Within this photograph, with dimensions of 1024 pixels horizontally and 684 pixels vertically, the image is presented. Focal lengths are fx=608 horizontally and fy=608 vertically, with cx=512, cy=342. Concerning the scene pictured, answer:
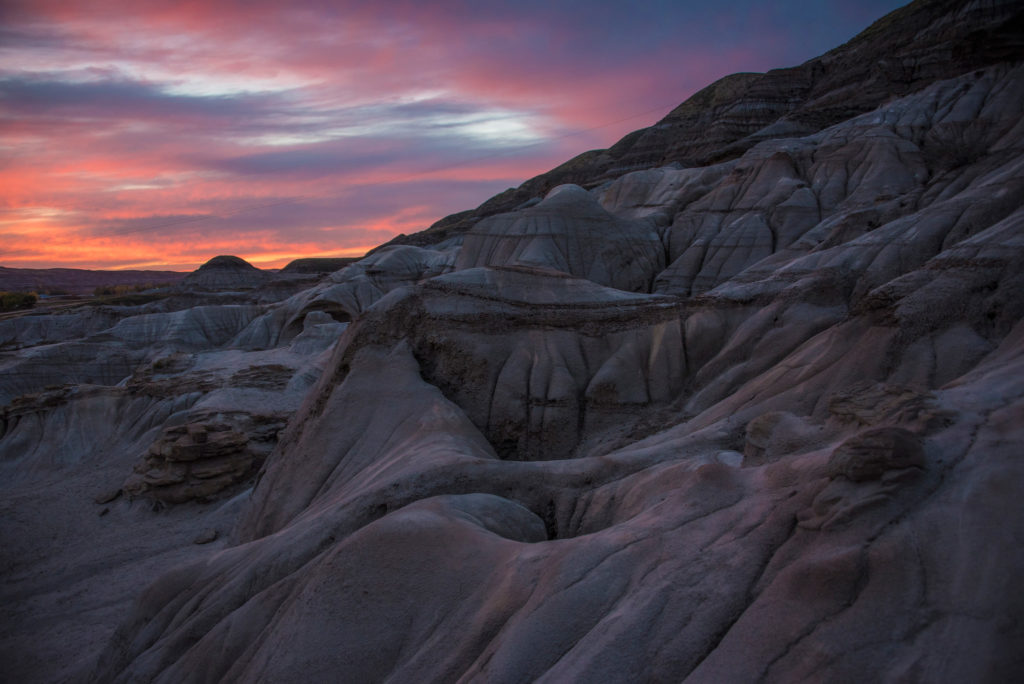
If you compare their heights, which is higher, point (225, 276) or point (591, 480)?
point (225, 276)

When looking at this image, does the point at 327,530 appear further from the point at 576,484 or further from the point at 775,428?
the point at 775,428

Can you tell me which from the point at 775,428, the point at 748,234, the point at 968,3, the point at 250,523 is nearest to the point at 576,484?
the point at 775,428

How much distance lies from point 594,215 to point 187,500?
80.6ft

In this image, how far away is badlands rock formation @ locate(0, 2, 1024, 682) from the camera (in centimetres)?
396

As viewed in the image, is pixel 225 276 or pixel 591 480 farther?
pixel 225 276

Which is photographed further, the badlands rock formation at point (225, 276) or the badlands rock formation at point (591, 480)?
the badlands rock formation at point (225, 276)

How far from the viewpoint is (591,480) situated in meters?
8.52

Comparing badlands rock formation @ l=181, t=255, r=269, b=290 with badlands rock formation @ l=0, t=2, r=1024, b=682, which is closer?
badlands rock formation @ l=0, t=2, r=1024, b=682

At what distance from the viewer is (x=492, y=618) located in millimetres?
5242

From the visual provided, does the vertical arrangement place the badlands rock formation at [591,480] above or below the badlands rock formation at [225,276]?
below

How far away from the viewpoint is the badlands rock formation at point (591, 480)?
3.96 meters

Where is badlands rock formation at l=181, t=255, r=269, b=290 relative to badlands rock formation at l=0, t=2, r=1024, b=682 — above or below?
above

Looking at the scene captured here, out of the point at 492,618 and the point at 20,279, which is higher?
the point at 20,279

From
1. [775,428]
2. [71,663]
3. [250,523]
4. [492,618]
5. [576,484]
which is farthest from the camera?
[250,523]
